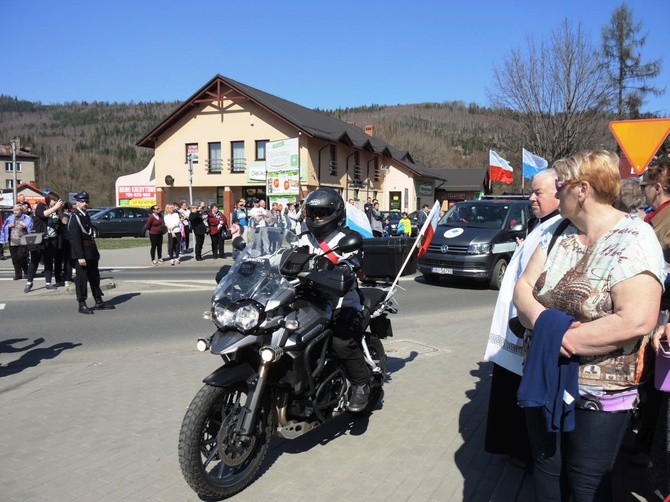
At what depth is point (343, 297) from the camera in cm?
419

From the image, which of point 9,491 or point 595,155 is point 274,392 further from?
point 595,155

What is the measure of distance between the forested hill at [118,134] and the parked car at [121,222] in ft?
146

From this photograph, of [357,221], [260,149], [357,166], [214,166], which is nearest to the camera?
[357,221]

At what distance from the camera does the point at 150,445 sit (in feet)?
13.9

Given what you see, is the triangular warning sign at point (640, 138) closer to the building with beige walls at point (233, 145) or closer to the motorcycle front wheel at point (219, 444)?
the motorcycle front wheel at point (219, 444)

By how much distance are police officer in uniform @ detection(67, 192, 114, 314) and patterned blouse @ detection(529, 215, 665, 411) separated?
856 cm

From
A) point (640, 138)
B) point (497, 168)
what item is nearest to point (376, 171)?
point (497, 168)

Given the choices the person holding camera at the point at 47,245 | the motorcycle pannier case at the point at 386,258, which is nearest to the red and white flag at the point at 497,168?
the person holding camera at the point at 47,245

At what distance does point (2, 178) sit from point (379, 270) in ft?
326

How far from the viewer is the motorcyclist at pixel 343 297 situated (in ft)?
13.4

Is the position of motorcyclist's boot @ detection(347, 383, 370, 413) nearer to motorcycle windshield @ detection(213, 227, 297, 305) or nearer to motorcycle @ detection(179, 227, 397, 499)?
motorcycle @ detection(179, 227, 397, 499)

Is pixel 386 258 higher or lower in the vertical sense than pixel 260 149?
lower

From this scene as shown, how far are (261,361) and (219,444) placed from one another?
534mm

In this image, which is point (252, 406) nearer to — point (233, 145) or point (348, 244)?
point (348, 244)
